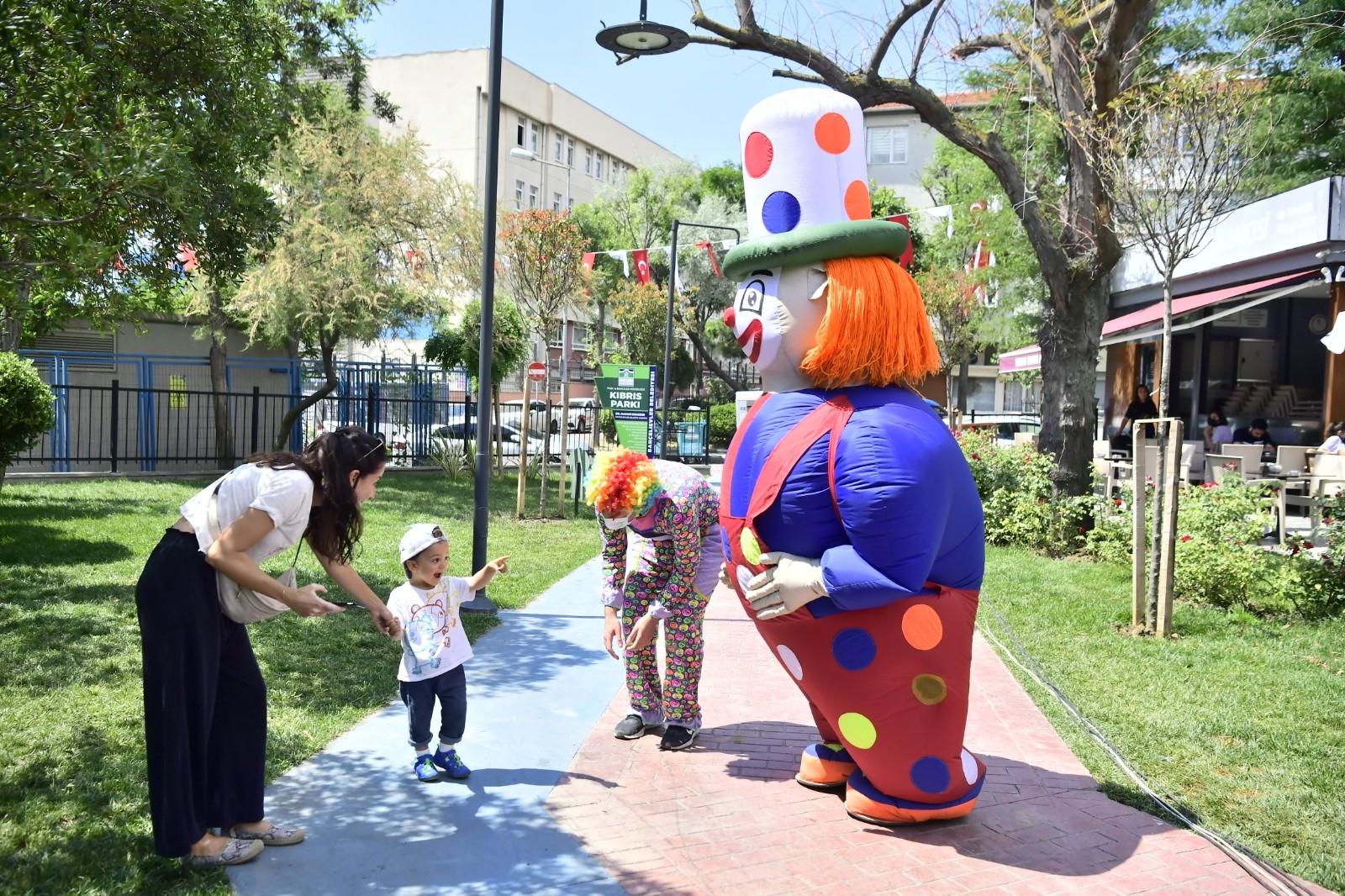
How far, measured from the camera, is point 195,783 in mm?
3518

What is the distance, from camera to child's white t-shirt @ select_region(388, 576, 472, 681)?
429 cm

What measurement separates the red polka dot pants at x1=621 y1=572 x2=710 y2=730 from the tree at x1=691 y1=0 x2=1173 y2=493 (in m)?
7.64

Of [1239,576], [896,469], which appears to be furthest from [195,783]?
[1239,576]

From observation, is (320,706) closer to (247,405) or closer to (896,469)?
(896,469)

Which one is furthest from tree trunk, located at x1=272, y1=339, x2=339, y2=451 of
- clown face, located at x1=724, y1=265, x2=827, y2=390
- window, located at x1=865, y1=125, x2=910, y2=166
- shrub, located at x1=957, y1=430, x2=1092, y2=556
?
window, located at x1=865, y1=125, x2=910, y2=166

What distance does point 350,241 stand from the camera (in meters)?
15.4

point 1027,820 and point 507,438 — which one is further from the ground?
point 507,438

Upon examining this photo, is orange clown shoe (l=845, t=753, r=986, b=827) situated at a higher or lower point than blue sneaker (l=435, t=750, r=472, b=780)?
higher

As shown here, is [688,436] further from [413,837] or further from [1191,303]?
[413,837]

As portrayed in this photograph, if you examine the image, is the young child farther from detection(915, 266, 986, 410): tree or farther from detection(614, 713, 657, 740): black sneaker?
detection(915, 266, 986, 410): tree

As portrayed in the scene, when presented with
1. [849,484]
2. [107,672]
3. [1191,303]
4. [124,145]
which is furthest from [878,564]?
[1191,303]

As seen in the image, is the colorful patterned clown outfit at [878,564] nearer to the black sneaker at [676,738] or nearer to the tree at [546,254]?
the black sneaker at [676,738]

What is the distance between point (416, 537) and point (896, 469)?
216cm

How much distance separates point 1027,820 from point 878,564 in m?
1.50
